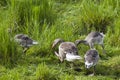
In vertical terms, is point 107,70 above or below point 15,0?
below

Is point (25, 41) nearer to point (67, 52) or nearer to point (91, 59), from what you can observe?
point (67, 52)

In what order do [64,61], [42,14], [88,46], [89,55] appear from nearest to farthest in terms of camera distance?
[89,55]
[64,61]
[88,46]
[42,14]

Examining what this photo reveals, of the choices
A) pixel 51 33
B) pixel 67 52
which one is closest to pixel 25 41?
pixel 51 33

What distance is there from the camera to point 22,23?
10648mm

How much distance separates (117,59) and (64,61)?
106cm

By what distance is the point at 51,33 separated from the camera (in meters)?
9.74

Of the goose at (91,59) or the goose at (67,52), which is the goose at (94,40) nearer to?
the goose at (67,52)

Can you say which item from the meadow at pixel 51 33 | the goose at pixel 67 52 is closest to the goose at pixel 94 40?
the meadow at pixel 51 33

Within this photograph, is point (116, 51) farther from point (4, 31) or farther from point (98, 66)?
point (4, 31)

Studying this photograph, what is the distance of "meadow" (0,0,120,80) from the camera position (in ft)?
27.9

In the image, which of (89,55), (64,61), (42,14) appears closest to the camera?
(89,55)

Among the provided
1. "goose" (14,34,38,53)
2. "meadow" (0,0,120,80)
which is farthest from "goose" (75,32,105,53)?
"goose" (14,34,38,53)

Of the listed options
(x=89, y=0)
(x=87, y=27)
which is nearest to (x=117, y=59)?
(x=87, y=27)

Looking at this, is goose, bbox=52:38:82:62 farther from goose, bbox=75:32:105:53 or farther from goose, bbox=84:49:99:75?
goose, bbox=75:32:105:53
